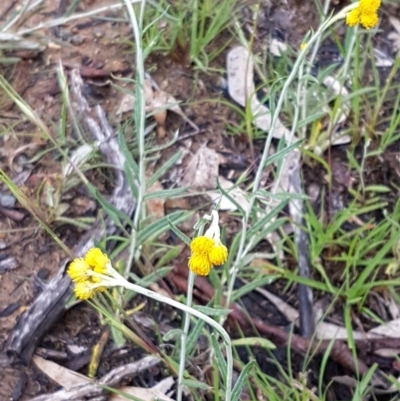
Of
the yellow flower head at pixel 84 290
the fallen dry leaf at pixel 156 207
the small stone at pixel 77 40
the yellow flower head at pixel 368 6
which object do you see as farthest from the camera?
the small stone at pixel 77 40

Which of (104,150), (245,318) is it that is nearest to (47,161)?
(104,150)

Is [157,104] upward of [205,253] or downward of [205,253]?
downward

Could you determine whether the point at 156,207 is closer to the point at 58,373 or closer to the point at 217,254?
the point at 58,373

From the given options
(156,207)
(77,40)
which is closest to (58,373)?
(156,207)

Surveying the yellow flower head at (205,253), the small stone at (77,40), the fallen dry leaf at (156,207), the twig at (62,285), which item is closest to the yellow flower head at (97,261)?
the yellow flower head at (205,253)

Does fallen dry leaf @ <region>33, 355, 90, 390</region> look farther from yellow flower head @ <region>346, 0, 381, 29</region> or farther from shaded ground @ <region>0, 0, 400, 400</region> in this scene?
yellow flower head @ <region>346, 0, 381, 29</region>

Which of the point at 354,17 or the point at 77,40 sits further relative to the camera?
the point at 77,40

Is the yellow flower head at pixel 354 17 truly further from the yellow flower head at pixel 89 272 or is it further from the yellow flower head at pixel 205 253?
the yellow flower head at pixel 89 272

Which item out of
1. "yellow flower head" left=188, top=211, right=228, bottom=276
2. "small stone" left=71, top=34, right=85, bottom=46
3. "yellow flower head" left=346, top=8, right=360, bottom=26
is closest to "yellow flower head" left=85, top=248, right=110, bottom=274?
"yellow flower head" left=188, top=211, right=228, bottom=276

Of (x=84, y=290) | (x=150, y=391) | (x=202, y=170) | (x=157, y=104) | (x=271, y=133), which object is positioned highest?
(x=84, y=290)

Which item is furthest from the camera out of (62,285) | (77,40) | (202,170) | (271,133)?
(77,40)
